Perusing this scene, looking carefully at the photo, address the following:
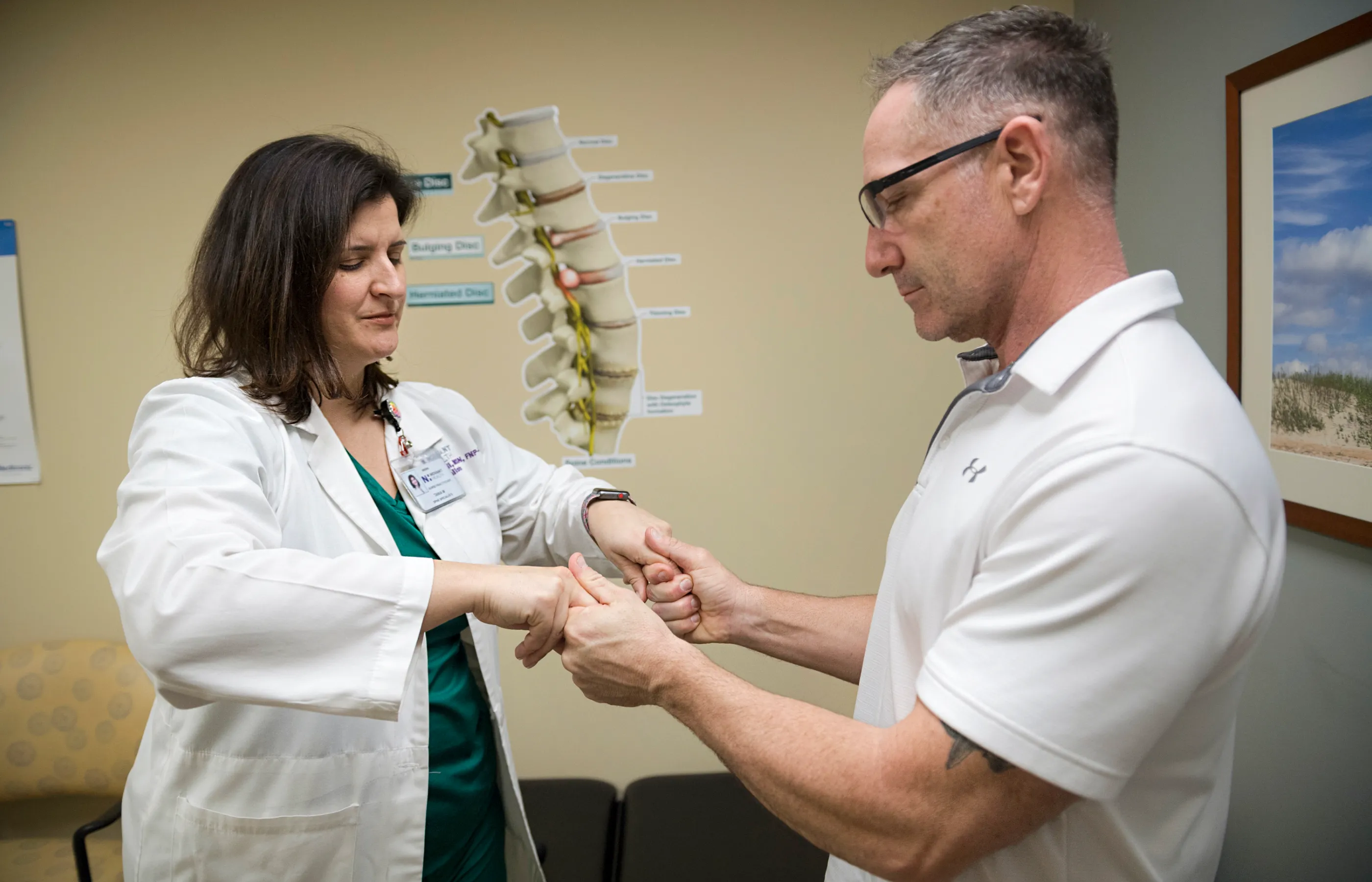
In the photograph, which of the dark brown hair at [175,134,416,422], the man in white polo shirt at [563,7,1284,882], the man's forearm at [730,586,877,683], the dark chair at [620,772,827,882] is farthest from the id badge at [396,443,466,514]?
the dark chair at [620,772,827,882]

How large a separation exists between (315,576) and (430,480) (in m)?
0.48

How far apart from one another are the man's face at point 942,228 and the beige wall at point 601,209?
5.50 ft

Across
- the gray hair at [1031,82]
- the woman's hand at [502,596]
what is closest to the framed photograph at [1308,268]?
the gray hair at [1031,82]

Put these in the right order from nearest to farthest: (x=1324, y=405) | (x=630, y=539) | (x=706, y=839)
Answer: (x=630, y=539)
(x=1324, y=405)
(x=706, y=839)

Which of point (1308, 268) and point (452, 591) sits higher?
point (1308, 268)

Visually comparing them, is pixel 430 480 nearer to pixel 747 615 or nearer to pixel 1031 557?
pixel 747 615

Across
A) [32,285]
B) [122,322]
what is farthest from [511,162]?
[32,285]

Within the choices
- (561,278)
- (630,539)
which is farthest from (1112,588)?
(561,278)

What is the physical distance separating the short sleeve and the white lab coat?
0.77 m

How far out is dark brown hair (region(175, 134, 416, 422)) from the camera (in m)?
1.40

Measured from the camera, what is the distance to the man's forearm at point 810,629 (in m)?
1.56

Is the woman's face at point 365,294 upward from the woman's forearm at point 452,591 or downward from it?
upward

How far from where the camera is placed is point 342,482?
1.41 metres

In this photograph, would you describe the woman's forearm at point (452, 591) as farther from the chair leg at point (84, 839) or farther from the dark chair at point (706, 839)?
the chair leg at point (84, 839)
